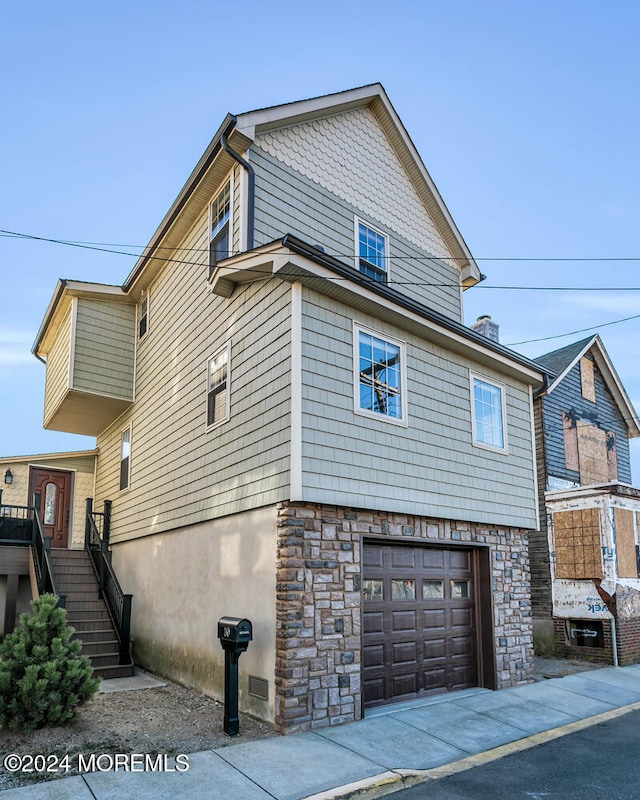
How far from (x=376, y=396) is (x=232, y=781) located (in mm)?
5113

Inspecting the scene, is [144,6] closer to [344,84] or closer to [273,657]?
[344,84]

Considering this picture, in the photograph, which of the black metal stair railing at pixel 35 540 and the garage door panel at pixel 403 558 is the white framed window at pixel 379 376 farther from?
the black metal stair railing at pixel 35 540

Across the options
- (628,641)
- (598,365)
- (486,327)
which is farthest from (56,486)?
(598,365)

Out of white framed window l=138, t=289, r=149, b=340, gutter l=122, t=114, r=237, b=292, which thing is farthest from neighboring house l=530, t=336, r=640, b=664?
gutter l=122, t=114, r=237, b=292

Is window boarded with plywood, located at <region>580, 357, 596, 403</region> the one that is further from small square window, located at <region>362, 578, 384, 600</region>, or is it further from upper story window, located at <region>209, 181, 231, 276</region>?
upper story window, located at <region>209, 181, 231, 276</region>

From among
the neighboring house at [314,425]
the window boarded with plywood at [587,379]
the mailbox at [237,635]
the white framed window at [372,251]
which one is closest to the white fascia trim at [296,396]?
the neighboring house at [314,425]

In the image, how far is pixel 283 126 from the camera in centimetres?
1089

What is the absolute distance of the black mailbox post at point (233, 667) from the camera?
7.43 metres

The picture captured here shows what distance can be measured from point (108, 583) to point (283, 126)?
29.9ft

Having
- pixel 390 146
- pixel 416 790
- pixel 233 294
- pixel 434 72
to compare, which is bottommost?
pixel 416 790

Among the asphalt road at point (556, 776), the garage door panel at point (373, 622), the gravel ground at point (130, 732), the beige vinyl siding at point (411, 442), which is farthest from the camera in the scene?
the garage door panel at point (373, 622)

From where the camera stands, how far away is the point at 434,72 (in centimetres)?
1756

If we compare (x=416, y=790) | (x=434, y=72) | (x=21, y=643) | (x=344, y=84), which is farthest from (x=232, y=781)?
(x=434, y=72)

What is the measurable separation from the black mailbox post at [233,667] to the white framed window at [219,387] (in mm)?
3340
